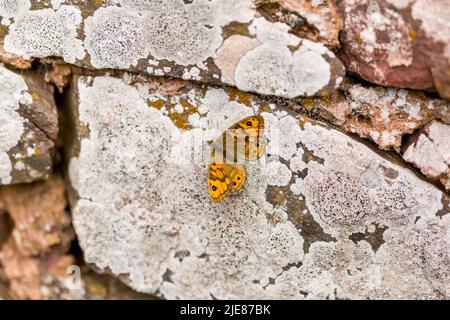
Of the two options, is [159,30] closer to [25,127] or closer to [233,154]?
[233,154]

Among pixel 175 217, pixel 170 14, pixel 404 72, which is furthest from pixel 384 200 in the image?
pixel 170 14

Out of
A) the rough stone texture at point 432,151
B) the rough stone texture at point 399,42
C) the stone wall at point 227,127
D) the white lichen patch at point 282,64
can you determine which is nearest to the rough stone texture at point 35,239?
the stone wall at point 227,127

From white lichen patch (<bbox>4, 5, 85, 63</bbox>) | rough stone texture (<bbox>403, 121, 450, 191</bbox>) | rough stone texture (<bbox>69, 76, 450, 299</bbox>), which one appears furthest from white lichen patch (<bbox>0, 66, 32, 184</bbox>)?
rough stone texture (<bbox>403, 121, 450, 191</bbox>)

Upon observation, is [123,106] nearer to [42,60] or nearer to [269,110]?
[42,60]

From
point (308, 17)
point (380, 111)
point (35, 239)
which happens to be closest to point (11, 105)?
point (35, 239)

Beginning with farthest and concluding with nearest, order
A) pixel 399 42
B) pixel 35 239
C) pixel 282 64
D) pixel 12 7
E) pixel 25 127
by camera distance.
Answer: pixel 35 239 < pixel 25 127 < pixel 12 7 < pixel 282 64 < pixel 399 42

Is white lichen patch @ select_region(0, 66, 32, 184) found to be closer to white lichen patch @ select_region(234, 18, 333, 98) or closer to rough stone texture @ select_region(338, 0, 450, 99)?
white lichen patch @ select_region(234, 18, 333, 98)
